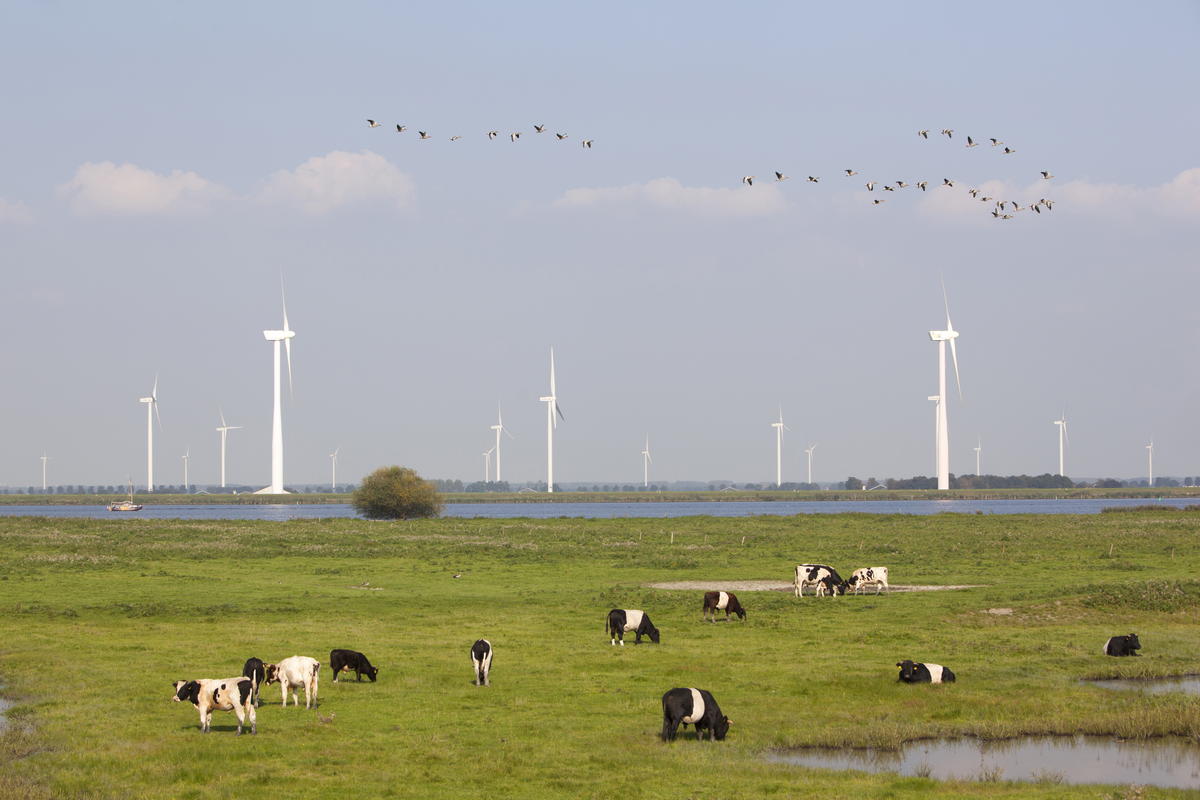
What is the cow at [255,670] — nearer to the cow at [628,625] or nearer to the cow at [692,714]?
the cow at [692,714]

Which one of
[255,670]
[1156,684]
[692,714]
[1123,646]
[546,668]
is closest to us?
[692,714]

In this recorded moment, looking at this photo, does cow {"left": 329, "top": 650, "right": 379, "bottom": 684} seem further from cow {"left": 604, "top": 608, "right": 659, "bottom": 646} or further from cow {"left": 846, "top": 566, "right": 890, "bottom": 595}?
cow {"left": 846, "top": 566, "right": 890, "bottom": 595}

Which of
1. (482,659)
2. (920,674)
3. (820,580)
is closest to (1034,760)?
(920,674)

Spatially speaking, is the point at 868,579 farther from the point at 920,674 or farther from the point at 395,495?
the point at 395,495

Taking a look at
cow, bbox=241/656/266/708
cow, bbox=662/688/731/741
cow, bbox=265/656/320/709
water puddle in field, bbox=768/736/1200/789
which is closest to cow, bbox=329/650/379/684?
cow, bbox=265/656/320/709

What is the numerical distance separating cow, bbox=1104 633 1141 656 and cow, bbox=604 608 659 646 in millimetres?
9921

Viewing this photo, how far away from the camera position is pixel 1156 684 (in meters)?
24.6

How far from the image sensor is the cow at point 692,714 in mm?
18828

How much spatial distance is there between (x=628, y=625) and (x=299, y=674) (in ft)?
30.9

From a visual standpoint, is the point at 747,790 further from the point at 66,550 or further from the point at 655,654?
the point at 66,550

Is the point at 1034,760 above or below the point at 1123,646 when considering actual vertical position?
below

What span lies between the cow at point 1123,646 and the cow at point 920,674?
5.58 metres

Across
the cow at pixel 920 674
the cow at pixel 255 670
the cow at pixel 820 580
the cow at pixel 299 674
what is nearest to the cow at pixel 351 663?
the cow at pixel 299 674

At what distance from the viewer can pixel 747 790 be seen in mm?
16125
